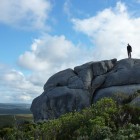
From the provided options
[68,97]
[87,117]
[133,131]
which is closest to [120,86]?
[68,97]

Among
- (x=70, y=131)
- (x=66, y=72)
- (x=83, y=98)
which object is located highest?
(x=66, y=72)

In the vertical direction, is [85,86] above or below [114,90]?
above

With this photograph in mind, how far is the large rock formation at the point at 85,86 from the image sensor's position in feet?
164

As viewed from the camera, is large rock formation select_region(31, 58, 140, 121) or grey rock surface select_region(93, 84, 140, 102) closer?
grey rock surface select_region(93, 84, 140, 102)

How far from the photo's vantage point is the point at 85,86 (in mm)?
52188

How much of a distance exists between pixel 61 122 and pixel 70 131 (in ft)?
4.41

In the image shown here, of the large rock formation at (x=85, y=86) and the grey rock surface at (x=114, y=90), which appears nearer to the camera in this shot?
the grey rock surface at (x=114, y=90)

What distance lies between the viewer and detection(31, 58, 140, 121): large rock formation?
49969mm

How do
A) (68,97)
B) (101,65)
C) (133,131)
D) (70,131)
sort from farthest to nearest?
(101,65)
(68,97)
(70,131)
(133,131)

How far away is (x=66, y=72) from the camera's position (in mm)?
56281

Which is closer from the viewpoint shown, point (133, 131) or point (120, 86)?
point (133, 131)

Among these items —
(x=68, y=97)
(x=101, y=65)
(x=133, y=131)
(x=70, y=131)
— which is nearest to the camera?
(x=133, y=131)

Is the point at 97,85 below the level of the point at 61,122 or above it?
above

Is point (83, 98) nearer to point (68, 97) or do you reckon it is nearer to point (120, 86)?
point (68, 97)
